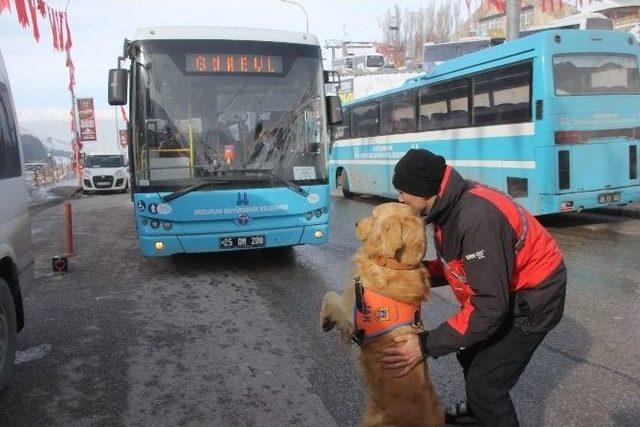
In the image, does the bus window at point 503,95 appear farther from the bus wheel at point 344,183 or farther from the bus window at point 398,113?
the bus wheel at point 344,183

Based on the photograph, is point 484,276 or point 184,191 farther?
point 184,191

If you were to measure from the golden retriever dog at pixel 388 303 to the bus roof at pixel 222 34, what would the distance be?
581 centimetres

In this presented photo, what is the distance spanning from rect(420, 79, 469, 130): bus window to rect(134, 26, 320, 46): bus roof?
4.53 m

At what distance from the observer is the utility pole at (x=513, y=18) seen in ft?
45.6

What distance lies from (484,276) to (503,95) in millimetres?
8917

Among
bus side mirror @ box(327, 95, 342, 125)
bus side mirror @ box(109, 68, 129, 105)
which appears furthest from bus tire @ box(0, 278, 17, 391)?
bus side mirror @ box(327, 95, 342, 125)

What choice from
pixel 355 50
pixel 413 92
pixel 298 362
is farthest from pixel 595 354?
pixel 355 50

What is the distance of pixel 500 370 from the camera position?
2.47 metres

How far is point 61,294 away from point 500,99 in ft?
26.1

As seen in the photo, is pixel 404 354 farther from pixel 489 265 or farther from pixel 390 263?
pixel 489 265

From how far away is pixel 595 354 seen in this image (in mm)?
4508

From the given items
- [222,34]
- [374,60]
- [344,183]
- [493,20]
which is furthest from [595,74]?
[493,20]

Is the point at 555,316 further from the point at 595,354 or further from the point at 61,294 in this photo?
the point at 61,294

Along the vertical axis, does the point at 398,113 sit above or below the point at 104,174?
above
